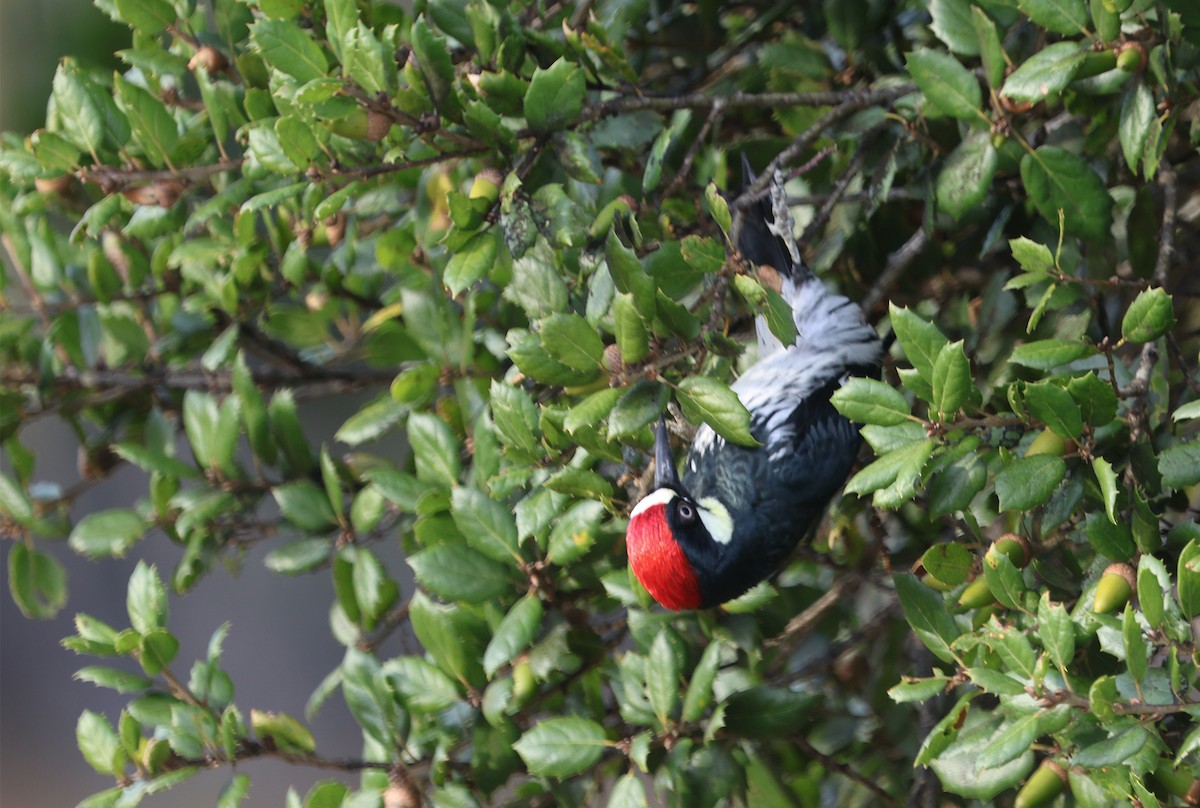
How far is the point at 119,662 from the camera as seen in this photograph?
3219 mm

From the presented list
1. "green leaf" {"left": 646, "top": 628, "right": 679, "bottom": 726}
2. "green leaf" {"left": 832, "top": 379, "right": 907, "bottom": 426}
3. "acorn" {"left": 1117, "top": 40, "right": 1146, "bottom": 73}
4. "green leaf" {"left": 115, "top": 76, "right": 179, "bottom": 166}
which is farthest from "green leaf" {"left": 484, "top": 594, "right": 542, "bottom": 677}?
"acorn" {"left": 1117, "top": 40, "right": 1146, "bottom": 73}

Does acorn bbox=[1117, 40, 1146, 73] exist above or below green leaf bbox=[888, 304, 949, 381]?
above

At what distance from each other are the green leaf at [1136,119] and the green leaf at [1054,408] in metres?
0.29

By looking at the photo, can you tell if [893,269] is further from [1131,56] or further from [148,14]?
[148,14]

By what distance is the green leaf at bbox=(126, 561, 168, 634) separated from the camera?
1.36 metres

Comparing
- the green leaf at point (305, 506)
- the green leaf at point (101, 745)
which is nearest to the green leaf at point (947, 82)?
the green leaf at point (305, 506)

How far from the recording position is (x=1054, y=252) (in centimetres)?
132

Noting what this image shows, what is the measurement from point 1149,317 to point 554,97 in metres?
0.55

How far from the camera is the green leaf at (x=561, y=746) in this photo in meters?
1.21

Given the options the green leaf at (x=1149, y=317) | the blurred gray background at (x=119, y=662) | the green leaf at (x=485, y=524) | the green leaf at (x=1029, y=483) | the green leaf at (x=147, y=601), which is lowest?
the blurred gray background at (x=119, y=662)

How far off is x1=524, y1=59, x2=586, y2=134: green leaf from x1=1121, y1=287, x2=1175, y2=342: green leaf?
52cm

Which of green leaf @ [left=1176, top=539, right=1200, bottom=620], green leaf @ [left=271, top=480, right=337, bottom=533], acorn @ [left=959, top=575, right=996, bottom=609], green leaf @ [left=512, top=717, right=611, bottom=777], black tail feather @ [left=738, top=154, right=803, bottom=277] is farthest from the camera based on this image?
green leaf @ [left=271, top=480, right=337, bottom=533]

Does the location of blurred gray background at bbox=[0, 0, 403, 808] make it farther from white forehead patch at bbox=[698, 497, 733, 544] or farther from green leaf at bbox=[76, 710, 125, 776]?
white forehead patch at bbox=[698, 497, 733, 544]

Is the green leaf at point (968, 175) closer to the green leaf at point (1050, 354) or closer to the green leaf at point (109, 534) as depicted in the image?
the green leaf at point (1050, 354)
